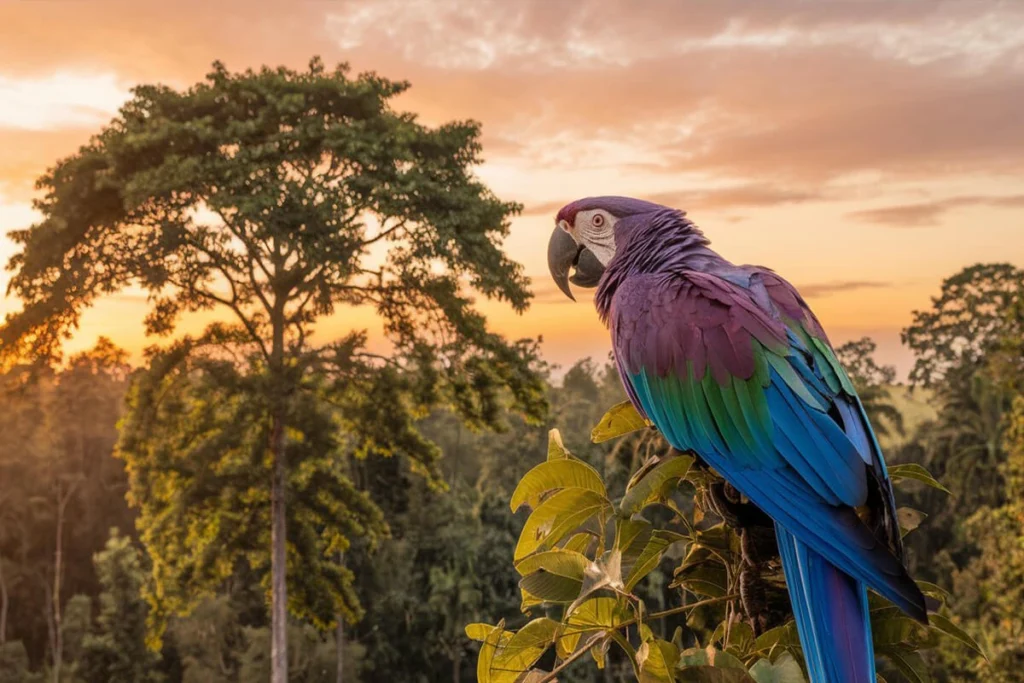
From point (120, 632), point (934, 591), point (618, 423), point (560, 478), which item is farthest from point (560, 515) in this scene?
point (120, 632)

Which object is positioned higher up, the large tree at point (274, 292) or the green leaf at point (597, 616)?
the large tree at point (274, 292)

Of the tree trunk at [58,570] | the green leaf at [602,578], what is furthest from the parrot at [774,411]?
the tree trunk at [58,570]

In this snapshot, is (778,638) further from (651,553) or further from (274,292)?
(274,292)

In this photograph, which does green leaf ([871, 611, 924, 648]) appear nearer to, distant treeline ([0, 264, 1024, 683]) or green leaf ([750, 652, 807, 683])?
green leaf ([750, 652, 807, 683])

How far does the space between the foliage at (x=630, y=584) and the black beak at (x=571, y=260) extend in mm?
920

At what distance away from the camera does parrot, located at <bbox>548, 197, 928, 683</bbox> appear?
41.8 inches

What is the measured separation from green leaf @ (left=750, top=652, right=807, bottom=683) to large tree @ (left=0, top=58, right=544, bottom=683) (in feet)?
32.7

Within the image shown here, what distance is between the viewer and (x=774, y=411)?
1329 mm

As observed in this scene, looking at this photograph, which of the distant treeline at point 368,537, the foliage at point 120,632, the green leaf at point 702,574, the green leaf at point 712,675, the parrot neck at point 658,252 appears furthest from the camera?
the foliage at point 120,632

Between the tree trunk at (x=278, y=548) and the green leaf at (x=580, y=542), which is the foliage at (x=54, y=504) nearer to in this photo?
the tree trunk at (x=278, y=548)

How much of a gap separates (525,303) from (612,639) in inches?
407

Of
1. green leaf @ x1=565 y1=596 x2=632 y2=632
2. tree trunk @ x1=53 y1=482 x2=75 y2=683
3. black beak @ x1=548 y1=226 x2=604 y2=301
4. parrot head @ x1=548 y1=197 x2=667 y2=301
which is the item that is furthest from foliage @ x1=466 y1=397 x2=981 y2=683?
tree trunk @ x1=53 y1=482 x2=75 y2=683

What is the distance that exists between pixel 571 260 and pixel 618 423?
0.84 m

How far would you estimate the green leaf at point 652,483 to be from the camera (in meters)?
1.11
